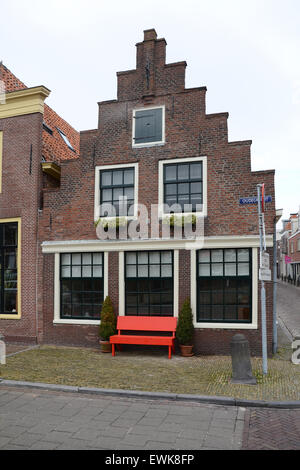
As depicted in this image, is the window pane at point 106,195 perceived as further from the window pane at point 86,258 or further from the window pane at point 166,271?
the window pane at point 166,271

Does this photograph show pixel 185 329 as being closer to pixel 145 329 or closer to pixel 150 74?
pixel 145 329

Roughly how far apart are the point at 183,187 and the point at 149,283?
124 inches

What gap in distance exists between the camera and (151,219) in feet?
40.4

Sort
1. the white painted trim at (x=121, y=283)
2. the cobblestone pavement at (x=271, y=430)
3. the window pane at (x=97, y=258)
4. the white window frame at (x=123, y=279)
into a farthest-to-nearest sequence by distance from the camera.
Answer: the window pane at (x=97, y=258) → the white painted trim at (x=121, y=283) → the white window frame at (x=123, y=279) → the cobblestone pavement at (x=271, y=430)

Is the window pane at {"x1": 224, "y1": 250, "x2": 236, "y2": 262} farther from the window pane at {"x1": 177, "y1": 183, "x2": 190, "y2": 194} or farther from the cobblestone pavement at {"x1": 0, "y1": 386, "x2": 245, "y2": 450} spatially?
the cobblestone pavement at {"x1": 0, "y1": 386, "x2": 245, "y2": 450}

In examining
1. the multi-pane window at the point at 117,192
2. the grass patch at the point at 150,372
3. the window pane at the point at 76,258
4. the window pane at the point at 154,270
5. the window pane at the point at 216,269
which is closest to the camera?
the grass patch at the point at 150,372

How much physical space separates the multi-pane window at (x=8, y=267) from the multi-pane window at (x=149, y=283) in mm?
4111

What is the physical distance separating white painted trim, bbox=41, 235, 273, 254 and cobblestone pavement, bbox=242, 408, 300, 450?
5297 mm

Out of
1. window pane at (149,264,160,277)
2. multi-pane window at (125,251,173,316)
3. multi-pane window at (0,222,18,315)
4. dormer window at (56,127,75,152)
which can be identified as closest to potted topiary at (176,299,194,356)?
multi-pane window at (125,251,173,316)

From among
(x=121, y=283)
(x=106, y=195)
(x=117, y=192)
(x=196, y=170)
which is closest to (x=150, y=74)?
(x=196, y=170)

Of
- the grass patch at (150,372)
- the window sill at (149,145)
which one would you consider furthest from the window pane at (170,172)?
the grass patch at (150,372)

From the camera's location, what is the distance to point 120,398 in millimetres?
7855

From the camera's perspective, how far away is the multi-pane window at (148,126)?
12.5 meters

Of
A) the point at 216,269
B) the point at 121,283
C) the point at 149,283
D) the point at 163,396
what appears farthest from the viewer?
the point at 121,283
